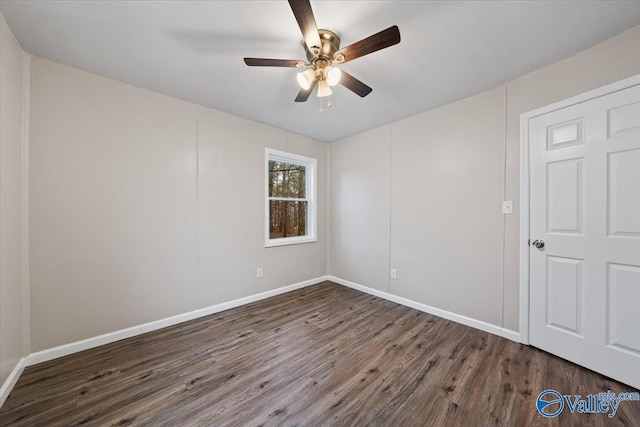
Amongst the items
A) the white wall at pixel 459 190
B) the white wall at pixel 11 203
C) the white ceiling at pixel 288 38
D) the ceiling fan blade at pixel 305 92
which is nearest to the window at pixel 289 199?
the white wall at pixel 459 190

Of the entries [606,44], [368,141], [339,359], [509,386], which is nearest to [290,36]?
[368,141]

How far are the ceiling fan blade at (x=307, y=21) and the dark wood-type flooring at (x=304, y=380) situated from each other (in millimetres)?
2293

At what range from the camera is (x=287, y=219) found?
366 centimetres

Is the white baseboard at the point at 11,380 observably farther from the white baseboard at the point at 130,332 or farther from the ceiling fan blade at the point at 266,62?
the ceiling fan blade at the point at 266,62

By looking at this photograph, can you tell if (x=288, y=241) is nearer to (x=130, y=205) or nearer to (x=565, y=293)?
(x=130, y=205)

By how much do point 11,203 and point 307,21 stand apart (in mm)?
2337

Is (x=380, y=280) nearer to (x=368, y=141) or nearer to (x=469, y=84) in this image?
(x=368, y=141)

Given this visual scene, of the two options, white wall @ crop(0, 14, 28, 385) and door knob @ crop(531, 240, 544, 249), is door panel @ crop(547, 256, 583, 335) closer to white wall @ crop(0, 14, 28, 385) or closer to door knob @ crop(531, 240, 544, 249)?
door knob @ crop(531, 240, 544, 249)

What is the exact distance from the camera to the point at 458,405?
1.47 m

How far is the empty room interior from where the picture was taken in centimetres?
147

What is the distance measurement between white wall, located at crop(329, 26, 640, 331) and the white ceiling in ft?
0.65

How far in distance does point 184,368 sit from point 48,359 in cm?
116

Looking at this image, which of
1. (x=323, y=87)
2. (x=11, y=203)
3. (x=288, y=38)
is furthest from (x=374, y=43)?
(x=11, y=203)

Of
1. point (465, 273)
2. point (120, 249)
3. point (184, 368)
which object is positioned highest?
point (120, 249)
